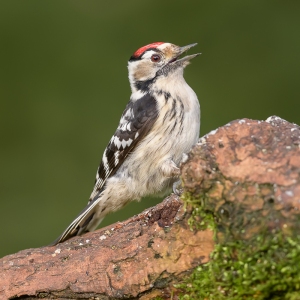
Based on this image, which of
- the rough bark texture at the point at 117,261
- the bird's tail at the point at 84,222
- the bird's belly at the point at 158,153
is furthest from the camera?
the bird's belly at the point at 158,153

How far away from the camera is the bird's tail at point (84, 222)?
2852mm

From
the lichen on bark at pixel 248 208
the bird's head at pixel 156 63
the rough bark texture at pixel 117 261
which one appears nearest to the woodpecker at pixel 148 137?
the bird's head at pixel 156 63

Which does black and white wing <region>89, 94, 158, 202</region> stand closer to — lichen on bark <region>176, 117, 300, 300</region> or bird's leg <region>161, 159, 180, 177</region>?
bird's leg <region>161, 159, 180, 177</region>

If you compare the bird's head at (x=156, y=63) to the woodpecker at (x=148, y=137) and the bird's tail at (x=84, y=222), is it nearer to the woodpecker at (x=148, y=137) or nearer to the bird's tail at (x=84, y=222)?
the woodpecker at (x=148, y=137)

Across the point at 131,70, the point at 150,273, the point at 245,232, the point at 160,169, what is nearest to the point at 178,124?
the point at 160,169

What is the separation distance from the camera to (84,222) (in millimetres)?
3029

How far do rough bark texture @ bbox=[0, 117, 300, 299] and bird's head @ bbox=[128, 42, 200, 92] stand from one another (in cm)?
96

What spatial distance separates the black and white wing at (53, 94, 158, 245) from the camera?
299 centimetres

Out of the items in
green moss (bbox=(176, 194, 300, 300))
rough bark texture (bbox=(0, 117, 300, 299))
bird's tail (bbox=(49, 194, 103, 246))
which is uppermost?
bird's tail (bbox=(49, 194, 103, 246))

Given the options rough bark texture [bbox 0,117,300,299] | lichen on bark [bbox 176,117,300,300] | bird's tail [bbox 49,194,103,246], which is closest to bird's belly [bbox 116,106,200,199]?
bird's tail [bbox 49,194,103,246]

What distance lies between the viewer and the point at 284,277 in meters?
1.66

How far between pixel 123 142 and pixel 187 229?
123 centimetres

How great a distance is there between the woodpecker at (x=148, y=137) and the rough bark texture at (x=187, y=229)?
48 cm

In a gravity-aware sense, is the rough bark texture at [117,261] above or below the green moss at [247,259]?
above
